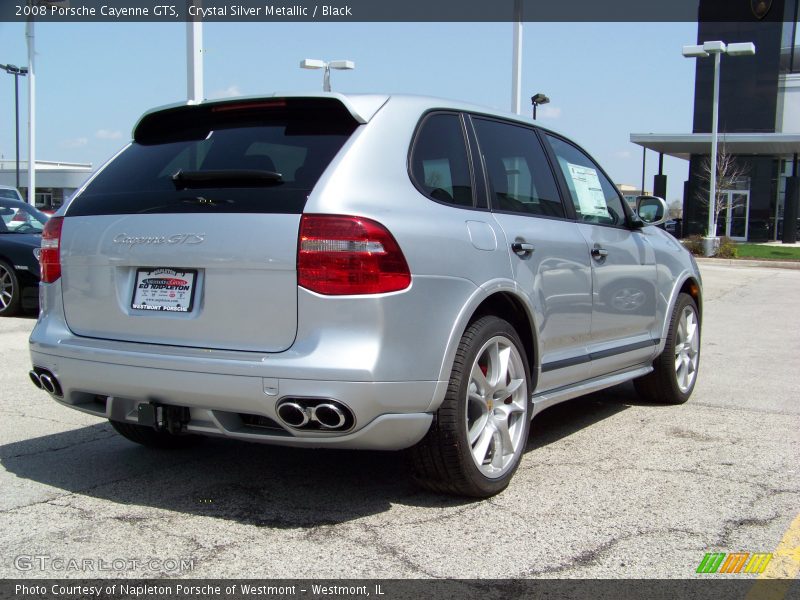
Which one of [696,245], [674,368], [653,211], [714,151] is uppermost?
[714,151]

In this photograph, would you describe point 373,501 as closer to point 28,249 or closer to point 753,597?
point 753,597

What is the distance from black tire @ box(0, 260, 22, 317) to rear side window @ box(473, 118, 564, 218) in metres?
7.98

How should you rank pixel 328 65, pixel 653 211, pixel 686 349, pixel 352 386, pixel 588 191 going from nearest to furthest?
pixel 352 386 < pixel 588 191 < pixel 653 211 < pixel 686 349 < pixel 328 65

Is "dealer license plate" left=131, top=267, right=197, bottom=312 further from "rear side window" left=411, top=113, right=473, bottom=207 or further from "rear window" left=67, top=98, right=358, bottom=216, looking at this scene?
"rear side window" left=411, top=113, right=473, bottom=207

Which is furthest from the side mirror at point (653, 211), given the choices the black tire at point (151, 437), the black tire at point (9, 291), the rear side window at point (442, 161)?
the black tire at point (9, 291)

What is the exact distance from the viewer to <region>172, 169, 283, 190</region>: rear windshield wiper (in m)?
3.56

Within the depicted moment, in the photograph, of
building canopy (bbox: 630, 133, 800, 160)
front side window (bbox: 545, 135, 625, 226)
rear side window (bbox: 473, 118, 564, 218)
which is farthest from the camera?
building canopy (bbox: 630, 133, 800, 160)

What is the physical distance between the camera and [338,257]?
3328 mm

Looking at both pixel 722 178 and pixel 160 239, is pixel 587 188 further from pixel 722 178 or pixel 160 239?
pixel 722 178

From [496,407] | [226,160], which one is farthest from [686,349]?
[226,160]

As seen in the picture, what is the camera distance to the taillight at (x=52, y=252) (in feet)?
13.2

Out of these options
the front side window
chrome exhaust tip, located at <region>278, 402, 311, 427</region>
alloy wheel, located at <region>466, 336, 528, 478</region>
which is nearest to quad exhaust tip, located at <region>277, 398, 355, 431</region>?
chrome exhaust tip, located at <region>278, 402, 311, 427</region>

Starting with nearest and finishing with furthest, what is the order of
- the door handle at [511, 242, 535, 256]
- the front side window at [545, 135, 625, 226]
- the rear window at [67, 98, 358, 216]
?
the rear window at [67, 98, 358, 216] → the door handle at [511, 242, 535, 256] → the front side window at [545, 135, 625, 226]

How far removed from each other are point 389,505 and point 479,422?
0.56 metres
